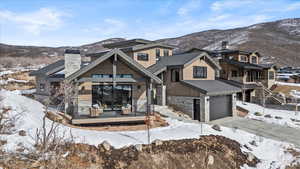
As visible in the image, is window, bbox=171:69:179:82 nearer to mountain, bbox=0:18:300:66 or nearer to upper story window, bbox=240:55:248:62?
upper story window, bbox=240:55:248:62

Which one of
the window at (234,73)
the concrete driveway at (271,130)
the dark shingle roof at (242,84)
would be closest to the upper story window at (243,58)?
the window at (234,73)

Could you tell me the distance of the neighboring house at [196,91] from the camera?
17922 millimetres

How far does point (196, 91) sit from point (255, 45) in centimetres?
6958

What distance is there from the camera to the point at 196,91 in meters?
18.1

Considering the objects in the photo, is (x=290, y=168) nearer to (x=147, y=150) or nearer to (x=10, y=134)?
(x=147, y=150)

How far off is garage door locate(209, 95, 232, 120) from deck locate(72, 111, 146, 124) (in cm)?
845

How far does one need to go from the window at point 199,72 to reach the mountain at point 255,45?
39281mm

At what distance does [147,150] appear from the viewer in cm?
878

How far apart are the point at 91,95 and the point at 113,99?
168cm

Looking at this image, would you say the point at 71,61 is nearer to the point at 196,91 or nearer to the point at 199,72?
the point at 196,91

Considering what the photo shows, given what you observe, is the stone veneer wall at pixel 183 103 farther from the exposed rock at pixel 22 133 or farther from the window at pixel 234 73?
the window at pixel 234 73

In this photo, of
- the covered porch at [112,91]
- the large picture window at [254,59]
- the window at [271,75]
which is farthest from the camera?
the large picture window at [254,59]

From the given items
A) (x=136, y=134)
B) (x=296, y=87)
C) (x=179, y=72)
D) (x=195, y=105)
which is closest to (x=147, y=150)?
(x=136, y=134)

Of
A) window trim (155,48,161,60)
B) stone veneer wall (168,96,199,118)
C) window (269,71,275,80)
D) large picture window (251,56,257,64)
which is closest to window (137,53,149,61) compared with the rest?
window trim (155,48,161,60)
